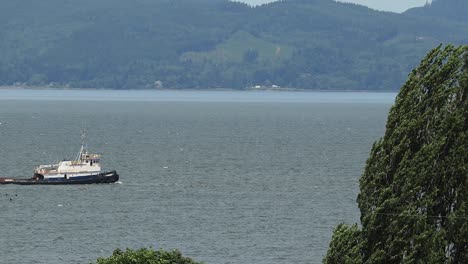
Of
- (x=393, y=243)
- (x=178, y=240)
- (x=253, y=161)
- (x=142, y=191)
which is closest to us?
(x=393, y=243)

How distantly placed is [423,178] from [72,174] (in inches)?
4364

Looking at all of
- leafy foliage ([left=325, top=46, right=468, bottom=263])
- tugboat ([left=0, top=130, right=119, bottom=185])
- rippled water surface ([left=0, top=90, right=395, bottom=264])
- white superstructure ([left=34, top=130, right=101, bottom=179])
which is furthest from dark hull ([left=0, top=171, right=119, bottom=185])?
leafy foliage ([left=325, top=46, right=468, bottom=263])

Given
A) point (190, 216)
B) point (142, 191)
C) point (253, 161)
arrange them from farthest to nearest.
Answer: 1. point (253, 161)
2. point (142, 191)
3. point (190, 216)

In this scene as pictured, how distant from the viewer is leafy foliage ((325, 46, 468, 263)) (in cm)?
4147

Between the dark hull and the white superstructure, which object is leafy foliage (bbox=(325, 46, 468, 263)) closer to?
the dark hull

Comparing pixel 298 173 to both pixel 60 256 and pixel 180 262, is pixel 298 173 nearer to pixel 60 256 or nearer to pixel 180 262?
pixel 60 256

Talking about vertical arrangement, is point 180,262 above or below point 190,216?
above

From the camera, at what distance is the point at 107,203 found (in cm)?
12588

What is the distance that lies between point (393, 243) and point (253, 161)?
141 m

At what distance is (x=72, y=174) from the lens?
149 metres

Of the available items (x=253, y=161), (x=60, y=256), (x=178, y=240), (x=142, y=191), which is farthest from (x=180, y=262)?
(x=253, y=161)

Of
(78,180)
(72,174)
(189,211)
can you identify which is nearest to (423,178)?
(189,211)

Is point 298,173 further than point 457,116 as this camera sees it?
Yes

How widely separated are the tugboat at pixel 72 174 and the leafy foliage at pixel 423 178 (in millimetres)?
102672
